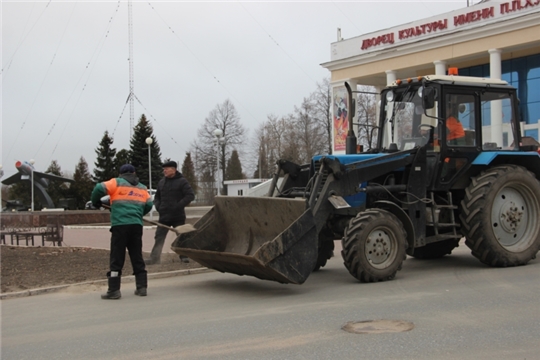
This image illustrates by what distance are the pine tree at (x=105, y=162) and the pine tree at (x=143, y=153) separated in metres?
2.25

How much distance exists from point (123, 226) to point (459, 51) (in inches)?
1181

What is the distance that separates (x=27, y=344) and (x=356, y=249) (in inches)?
171

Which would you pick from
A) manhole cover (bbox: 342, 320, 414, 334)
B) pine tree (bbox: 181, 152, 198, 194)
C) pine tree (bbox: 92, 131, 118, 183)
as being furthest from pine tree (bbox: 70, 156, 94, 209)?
manhole cover (bbox: 342, 320, 414, 334)

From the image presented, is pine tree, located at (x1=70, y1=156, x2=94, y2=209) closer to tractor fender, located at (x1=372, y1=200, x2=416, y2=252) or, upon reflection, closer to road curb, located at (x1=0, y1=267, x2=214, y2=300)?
road curb, located at (x1=0, y1=267, x2=214, y2=300)

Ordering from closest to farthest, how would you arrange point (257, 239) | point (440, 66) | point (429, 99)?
1. point (257, 239)
2. point (429, 99)
3. point (440, 66)

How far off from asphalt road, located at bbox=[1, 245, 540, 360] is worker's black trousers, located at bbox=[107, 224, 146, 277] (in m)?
0.47

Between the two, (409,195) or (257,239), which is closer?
(257,239)

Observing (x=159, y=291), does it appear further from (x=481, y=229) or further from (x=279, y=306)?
(x=481, y=229)

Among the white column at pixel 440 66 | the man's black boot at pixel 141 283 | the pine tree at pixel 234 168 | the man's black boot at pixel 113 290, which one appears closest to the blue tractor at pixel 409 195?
the man's black boot at pixel 141 283

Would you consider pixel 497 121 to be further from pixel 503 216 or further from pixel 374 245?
pixel 374 245

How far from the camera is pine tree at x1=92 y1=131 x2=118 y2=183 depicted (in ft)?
199

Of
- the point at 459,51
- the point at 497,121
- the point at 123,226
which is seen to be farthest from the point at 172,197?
the point at 459,51

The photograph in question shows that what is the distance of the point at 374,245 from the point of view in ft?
29.1

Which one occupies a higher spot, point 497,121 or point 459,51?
point 459,51
